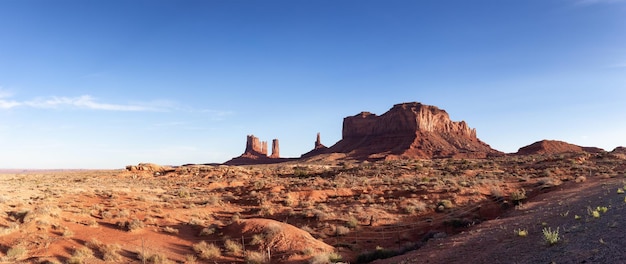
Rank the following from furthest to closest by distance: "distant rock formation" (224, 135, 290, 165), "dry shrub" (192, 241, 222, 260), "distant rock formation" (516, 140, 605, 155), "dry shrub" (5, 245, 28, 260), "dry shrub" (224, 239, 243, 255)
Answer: "distant rock formation" (224, 135, 290, 165), "distant rock formation" (516, 140, 605, 155), "dry shrub" (224, 239, 243, 255), "dry shrub" (192, 241, 222, 260), "dry shrub" (5, 245, 28, 260)

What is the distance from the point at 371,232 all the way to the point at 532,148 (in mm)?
94910

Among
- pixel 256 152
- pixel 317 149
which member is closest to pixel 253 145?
pixel 256 152

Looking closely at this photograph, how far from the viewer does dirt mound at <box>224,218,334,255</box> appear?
13406 mm

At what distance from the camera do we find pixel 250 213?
72.1 feet

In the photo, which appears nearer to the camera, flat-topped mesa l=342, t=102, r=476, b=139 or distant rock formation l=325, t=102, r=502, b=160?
distant rock formation l=325, t=102, r=502, b=160

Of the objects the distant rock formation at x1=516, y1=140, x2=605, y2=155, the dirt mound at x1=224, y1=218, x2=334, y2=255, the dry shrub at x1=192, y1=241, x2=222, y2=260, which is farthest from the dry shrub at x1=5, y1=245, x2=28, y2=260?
the distant rock formation at x1=516, y1=140, x2=605, y2=155

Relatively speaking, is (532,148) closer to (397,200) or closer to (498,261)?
(397,200)

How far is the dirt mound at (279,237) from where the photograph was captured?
13.4m

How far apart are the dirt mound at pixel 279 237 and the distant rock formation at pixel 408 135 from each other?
265 ft

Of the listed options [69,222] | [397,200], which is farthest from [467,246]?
[69,222]

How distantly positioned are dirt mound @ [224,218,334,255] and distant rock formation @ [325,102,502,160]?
80.9 meters

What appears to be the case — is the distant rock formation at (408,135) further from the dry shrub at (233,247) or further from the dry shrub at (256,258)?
the dry shrub at (256,258)

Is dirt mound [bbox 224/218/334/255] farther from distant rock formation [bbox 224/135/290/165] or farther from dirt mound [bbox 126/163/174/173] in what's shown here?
distant rock formation [bbox 224/135/290/165]

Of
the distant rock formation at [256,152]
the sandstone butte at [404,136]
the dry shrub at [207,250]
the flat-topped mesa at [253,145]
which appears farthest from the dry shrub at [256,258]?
the flat-topped mesa at [253,145]
